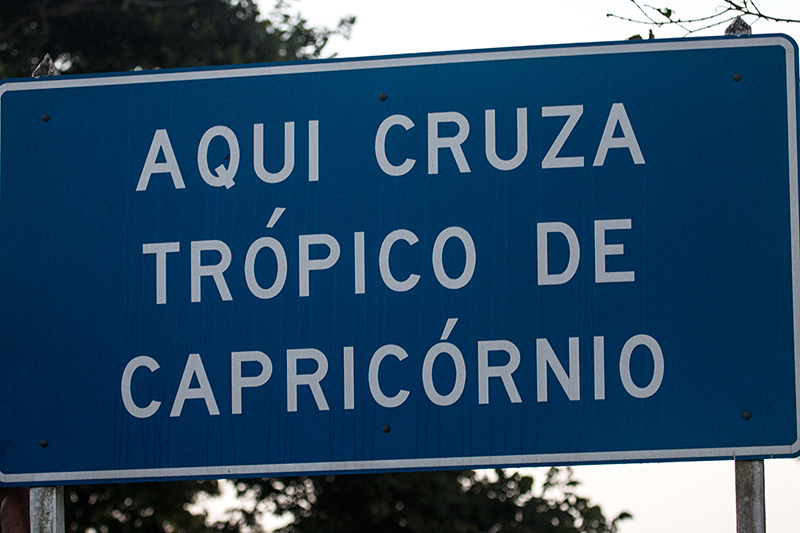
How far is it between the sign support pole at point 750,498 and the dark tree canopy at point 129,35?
26.1ft

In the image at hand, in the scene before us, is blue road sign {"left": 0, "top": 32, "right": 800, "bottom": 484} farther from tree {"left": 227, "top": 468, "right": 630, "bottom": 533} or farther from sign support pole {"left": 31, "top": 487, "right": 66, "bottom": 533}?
tree {"left": 227, "top": 468, "right": 630, "bottom": 533}

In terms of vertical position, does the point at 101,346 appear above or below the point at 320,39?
below

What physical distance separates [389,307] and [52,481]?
0.96 meters

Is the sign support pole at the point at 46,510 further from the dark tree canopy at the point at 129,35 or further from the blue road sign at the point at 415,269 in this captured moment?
the dark tree canopy at the point at 129,35

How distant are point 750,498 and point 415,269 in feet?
3.19

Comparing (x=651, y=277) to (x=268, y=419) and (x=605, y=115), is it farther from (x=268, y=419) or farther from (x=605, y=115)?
(x=268, y=419)

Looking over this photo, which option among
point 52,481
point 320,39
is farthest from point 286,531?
point 52,481

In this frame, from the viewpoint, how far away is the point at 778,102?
2285mm

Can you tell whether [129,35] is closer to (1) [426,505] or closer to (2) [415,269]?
(1) [426,505]

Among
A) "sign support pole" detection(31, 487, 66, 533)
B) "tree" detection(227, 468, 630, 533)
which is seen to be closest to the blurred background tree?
"tree" detection(227, 468, 630, 533)

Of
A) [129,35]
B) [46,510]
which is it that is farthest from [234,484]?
[46,510]

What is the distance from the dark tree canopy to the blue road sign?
23.7 ft

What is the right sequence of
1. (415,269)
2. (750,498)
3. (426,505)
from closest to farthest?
1. (750,498)
2. (415,269)
3. (426,505)

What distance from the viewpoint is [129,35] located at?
995 cm
